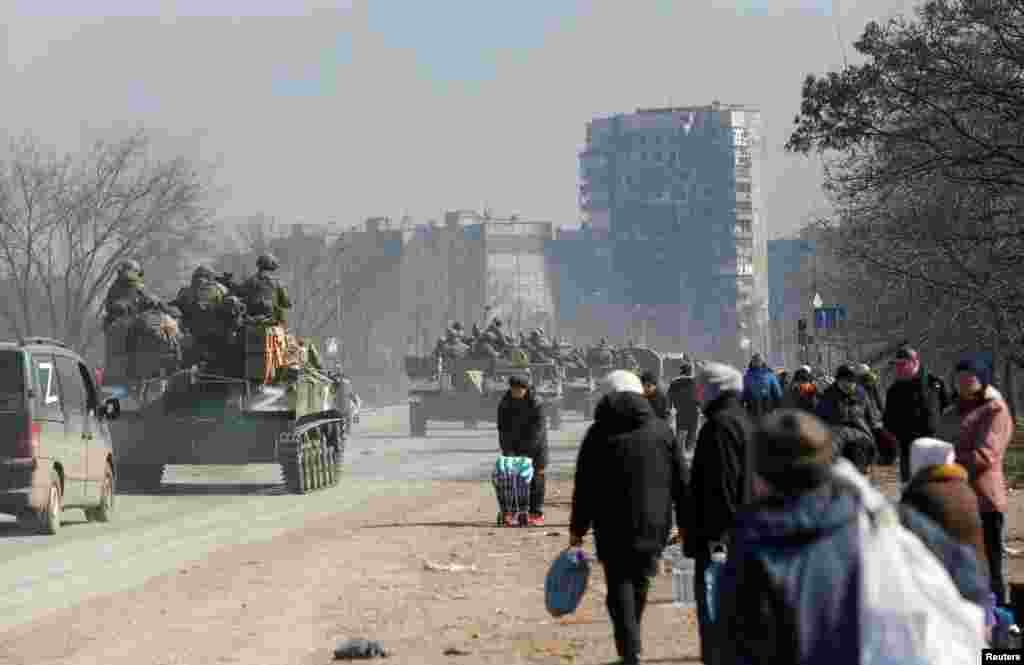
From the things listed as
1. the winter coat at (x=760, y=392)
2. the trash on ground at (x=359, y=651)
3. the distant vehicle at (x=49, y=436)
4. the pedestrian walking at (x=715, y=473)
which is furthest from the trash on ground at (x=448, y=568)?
the pedestrian walking at (x=715, y=473)

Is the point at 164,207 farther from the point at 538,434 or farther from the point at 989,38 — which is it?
the point at 538,434

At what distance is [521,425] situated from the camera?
22.8m

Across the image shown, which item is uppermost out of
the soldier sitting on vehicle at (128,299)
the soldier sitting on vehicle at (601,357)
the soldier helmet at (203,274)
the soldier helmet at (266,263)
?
the soldier helmet at (266,263)

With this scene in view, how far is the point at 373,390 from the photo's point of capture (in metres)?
104

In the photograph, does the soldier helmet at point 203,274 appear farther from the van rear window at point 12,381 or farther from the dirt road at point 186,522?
the van rear window at point 12,381

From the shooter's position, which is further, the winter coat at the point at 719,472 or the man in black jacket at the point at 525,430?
the man in black jacket at the point at 525,430

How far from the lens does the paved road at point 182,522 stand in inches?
687

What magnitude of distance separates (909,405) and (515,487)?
687 centimetres

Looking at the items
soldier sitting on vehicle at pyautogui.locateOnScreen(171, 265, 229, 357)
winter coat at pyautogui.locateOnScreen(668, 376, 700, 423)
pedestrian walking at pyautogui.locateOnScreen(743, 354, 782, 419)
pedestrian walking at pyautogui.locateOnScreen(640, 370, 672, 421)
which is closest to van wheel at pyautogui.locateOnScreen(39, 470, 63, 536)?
pedestrian walking at pyautogui.locateOnScreen(640, 370, 672, 421)

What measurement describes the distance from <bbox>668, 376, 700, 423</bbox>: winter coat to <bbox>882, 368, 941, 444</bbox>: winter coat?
50.8ft

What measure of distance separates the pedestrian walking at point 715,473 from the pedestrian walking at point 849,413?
5.74 m

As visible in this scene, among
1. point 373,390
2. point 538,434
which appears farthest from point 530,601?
point 373,390

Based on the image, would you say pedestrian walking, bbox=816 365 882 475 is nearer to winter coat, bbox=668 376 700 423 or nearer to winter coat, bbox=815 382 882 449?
winter coat, bbox=815 382 882 449

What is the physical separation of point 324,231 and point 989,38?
259 ft
